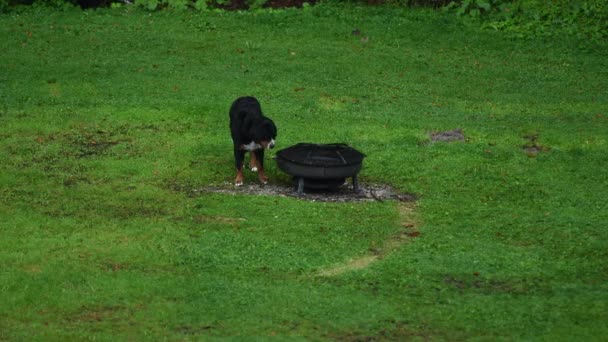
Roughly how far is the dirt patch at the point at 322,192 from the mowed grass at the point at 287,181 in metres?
0.24

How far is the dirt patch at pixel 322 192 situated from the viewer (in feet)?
51.1

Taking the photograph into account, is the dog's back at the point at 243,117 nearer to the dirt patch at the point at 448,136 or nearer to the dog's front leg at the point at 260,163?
the dog's front leg at the point at 260,163

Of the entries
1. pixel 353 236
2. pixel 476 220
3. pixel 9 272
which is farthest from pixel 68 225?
pixel 476 220

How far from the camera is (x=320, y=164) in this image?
15.2m

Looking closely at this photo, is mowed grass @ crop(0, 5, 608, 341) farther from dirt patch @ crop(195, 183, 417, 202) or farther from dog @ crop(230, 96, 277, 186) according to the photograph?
dog @ crop(230, 96, 277, 186)

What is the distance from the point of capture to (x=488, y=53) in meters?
24.0

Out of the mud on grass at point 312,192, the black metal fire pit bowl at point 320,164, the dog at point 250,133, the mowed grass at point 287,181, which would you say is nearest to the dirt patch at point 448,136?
the mowed grass at point 287,181

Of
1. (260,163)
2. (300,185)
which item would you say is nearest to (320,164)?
(300,185)

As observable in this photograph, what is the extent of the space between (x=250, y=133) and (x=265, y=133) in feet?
0.86

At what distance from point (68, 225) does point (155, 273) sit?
2159 mm

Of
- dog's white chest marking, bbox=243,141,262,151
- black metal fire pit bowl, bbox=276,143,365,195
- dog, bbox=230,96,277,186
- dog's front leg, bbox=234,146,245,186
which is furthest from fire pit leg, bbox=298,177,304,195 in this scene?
dog's front leg, bbox=234,146,245,186

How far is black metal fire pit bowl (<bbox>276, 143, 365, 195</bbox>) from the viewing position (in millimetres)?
15234

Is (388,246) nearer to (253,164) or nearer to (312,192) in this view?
(312,192)

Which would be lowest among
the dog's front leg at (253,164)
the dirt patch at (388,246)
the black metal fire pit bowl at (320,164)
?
the dirt patch at (388,246)
